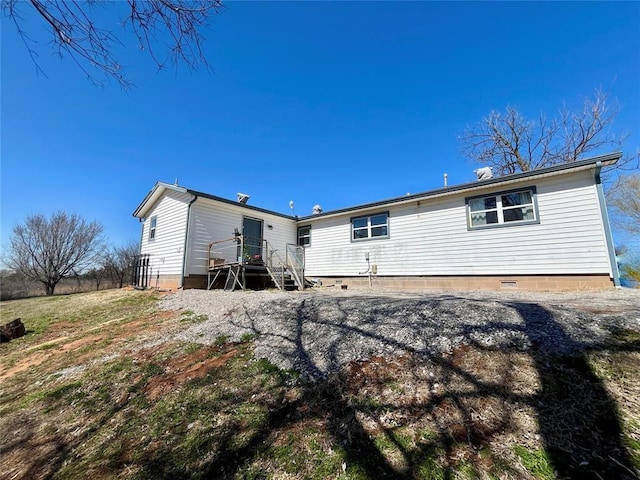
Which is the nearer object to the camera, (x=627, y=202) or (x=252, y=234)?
(x=252, y=234)

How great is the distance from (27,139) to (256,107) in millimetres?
7812

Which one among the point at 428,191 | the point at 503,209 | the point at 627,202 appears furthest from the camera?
the point at 627,202

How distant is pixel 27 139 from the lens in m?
7.59

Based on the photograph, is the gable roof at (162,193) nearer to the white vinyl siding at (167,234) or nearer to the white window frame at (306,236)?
the white vinyl siding at (167,234)

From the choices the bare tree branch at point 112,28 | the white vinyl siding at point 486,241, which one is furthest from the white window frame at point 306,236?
the bare tree branch at point 112,28

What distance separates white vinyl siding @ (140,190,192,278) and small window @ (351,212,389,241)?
7533 millimetres

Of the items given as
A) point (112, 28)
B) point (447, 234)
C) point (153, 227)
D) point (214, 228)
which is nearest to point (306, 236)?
point (214, 228)

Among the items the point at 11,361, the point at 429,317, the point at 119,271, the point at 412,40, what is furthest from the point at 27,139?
the point at 119,271

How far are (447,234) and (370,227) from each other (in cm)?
325

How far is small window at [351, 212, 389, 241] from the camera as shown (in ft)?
37.3

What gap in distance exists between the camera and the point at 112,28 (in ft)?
8.51

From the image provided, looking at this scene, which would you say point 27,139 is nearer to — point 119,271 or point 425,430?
point 425,430

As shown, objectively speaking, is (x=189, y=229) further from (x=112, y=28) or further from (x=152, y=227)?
(x=112, y=28)

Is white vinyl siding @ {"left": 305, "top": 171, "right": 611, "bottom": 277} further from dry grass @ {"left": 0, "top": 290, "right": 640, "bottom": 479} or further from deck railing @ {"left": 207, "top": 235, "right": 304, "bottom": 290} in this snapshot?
dry grass @ {"left": 0, "top": 290, "right": 640, "bottom": 479}
